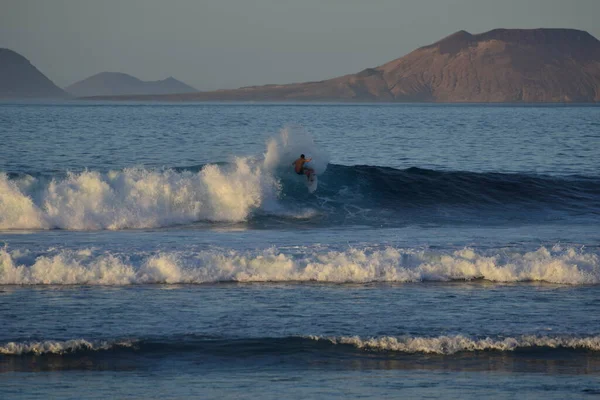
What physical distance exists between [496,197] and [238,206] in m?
8.74

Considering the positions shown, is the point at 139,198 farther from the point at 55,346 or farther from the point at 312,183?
the point at 55,346

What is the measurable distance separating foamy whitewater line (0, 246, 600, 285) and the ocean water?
4 centimetres

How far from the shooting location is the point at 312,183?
82.9 feet

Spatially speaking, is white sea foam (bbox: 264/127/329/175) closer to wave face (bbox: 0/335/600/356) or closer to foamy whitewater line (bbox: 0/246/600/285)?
foamy whitewater line (bbox: 0/246/600/285)

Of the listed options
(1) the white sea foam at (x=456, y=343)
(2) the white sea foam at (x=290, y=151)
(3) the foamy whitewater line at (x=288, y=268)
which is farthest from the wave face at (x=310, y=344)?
(2) the white sea foam at (x=290, y=151)

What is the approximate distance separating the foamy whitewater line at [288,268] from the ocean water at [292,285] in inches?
1.4

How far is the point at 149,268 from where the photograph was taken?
1413 cm

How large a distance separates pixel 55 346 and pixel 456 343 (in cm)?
488

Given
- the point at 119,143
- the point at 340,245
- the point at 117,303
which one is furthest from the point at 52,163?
the point at 117,303

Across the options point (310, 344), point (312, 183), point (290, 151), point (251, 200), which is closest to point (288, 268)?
point (310, 344)

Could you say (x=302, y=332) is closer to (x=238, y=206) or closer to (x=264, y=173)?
(x=238, y=206)

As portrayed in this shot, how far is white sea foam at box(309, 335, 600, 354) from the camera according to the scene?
10047mm

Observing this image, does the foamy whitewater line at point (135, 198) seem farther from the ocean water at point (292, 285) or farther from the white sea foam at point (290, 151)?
the white sea foam at point (290, 151)

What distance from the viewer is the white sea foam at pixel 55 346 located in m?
9.91
